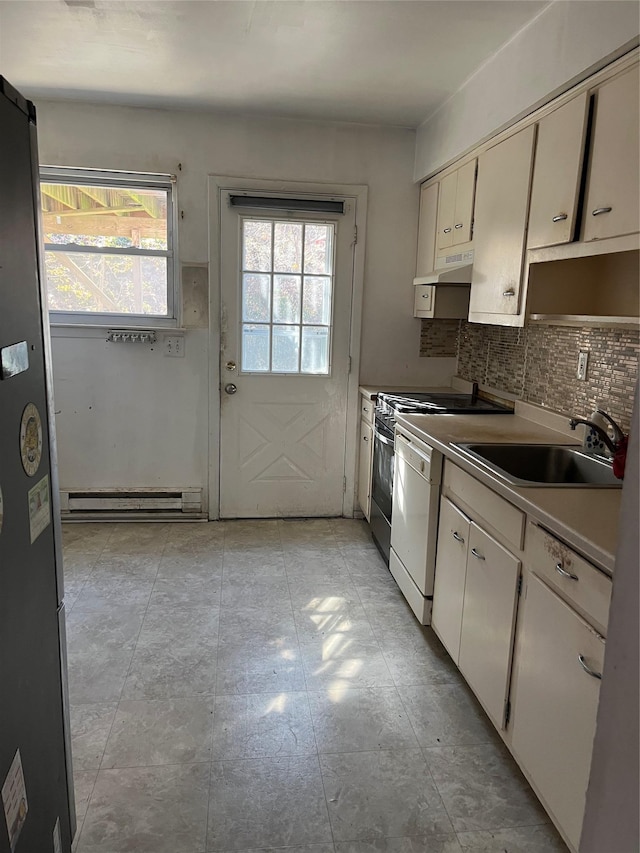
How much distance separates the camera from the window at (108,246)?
12.1 feet

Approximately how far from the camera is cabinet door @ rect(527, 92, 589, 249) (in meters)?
2.08

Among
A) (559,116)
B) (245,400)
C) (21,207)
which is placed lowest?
(245,400)

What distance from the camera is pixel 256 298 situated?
3859 mm

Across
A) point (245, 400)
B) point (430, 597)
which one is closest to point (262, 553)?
point (245, 400)

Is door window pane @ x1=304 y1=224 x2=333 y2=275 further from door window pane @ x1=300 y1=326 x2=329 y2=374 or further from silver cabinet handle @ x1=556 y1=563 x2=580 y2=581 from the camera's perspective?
silver cabinet handle @ x1=556 y1=563 x2=580 y2=581

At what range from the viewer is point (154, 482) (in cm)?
404

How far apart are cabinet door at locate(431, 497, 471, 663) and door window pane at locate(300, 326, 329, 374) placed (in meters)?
1.72

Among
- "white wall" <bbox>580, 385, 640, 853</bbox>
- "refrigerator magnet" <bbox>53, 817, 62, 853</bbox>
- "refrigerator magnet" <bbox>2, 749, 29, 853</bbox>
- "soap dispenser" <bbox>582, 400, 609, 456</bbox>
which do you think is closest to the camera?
"white wall" <bbox>580, 385, 640, 853</bbox>

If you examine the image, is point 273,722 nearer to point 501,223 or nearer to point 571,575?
point 571,575

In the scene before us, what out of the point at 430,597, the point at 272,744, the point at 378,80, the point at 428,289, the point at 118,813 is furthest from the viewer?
the point at 428,289

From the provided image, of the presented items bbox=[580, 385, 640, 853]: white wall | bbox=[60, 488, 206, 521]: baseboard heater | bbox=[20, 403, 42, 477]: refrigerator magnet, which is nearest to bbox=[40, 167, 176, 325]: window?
bbox=[60, 488, 206, 521]: baseboard heater

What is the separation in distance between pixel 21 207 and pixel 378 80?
241 cm

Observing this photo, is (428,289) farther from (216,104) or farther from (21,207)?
(21,207)

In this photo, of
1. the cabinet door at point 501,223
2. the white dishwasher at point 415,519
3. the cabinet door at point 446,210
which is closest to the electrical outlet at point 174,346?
the white dishwasher at point 415,519
